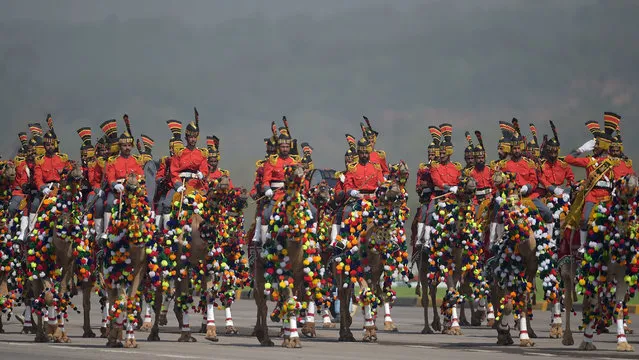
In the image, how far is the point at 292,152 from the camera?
939 inches

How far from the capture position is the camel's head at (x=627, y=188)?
1994 centimetres

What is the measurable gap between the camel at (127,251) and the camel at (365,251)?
418cm

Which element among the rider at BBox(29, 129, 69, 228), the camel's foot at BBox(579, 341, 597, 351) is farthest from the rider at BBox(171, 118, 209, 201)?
the camel's foot at BBox(579, 341, 597, 351)

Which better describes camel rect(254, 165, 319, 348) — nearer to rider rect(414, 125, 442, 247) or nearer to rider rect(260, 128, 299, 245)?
rider rect(260, 128, 299, 245)

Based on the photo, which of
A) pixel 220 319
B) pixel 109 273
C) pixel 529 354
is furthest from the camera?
pixel 220 319

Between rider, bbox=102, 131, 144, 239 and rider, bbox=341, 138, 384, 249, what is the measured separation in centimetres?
422

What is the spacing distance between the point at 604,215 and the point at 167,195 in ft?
31.0

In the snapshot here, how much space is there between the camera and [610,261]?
20.7 meters

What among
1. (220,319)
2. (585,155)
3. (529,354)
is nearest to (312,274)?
(529,354)

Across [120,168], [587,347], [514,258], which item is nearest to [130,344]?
[120,168]

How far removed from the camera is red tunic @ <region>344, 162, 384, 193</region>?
79.4 ft

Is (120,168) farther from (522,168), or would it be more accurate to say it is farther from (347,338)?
(522,168)

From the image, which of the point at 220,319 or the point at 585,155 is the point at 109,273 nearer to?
the point at 585,155

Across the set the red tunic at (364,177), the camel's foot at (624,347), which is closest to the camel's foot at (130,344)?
the red tunic at (364,177)
